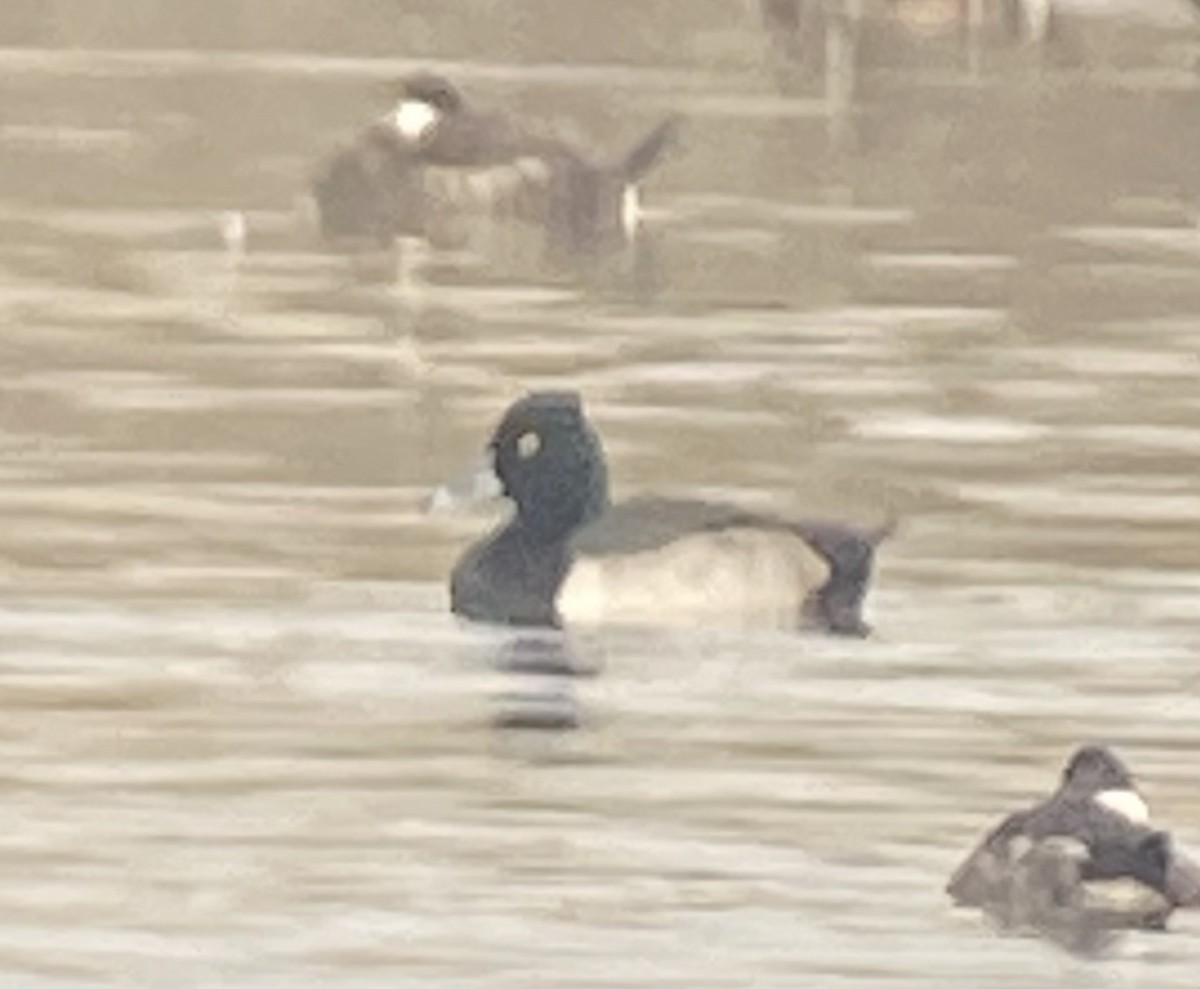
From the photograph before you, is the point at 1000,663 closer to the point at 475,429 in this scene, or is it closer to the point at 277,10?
the point at 475,429

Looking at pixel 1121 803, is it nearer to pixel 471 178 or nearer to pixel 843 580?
pixel 843 580

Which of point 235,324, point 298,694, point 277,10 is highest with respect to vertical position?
point 298,694

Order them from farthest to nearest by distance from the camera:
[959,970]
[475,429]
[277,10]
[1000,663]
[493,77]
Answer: [277,10]
[493,77]
[475,429]
[1000,663]
[959,970]

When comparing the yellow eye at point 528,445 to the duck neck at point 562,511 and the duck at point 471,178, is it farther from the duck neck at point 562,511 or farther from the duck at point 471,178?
the duck at point 471,178

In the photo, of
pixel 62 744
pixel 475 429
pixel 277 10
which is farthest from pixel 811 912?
pixel 277 10

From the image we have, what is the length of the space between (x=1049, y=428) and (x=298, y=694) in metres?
5.18

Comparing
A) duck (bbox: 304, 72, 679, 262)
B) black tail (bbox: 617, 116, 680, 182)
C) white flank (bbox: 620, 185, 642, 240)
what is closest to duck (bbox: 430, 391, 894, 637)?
duck (bbox: 304, 72, 679, 262)

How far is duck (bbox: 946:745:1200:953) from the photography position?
1323 centimetres

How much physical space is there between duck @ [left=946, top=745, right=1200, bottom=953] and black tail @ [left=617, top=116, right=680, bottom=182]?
13264 millimetres

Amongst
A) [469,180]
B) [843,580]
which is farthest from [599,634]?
[469,180]

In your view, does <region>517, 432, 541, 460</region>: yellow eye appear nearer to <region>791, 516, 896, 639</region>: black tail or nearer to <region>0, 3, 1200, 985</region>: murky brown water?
<region>0, 3, 1200, 985</region>: murky brown water

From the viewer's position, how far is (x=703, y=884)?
1337 cm

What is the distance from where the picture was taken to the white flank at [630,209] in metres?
26.6

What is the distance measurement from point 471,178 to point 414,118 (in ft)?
1.63
